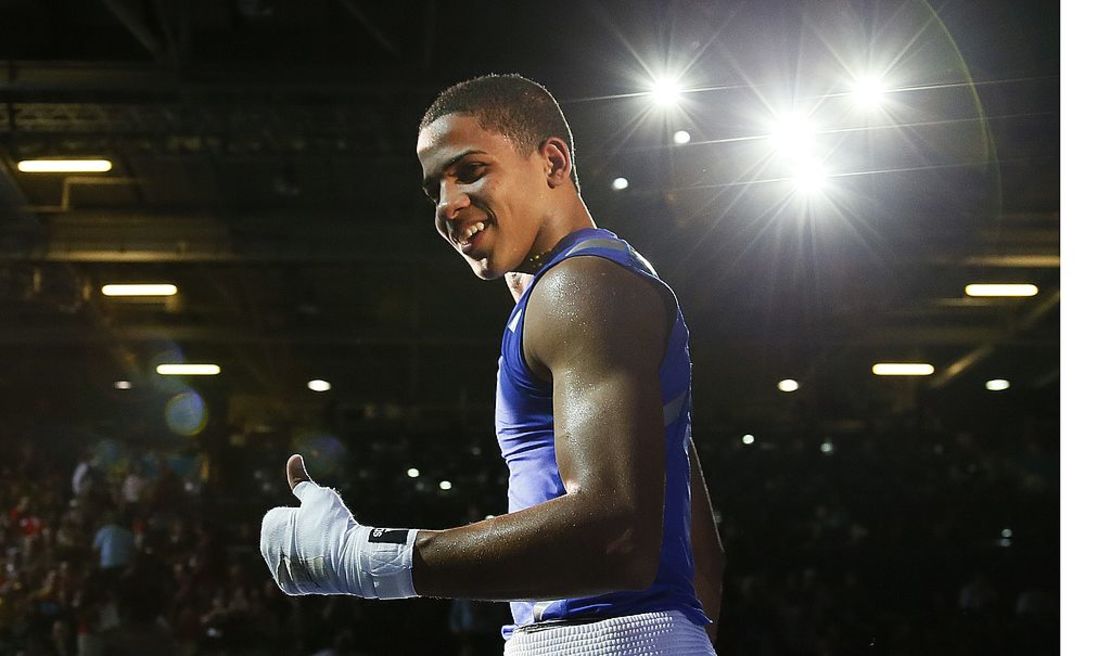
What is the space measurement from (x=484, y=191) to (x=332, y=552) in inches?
17.2

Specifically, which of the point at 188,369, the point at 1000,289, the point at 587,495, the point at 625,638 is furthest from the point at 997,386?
the point at 587,495

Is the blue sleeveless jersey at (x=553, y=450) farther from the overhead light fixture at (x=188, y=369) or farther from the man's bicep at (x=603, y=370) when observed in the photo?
the overhead light fixture at (x=188, y=369)

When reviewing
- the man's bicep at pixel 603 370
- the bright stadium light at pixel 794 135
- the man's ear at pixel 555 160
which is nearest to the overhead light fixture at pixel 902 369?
the bright stadium light at pixel 794 135

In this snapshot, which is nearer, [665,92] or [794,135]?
[665,92]

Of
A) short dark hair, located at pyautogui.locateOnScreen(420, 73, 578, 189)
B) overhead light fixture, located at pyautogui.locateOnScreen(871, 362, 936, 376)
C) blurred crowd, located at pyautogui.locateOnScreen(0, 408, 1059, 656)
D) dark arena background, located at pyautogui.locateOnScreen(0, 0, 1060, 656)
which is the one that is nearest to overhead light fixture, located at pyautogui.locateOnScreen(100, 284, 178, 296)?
dark arena background, located at pyautogui.locateOnScreen(0, 0, 1060, 656)

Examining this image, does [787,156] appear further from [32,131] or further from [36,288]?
[36,288]

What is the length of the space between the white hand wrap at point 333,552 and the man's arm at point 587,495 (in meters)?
0.02

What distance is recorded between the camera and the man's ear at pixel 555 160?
4.59 feet

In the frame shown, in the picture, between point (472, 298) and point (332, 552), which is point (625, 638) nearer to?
point (332, 552)

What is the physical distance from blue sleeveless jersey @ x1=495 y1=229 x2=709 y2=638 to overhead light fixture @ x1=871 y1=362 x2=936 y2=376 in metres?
8.03

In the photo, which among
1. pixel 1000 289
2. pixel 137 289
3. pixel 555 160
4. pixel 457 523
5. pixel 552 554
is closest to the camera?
pixel 552 554

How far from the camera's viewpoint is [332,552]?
115cm

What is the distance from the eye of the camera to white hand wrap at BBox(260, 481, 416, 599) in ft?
3.65

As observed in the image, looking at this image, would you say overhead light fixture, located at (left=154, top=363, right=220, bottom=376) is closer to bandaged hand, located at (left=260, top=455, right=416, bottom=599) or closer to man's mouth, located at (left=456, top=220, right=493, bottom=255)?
man's mouth, located at (left=456, top=220, right=493, bottom=255)
